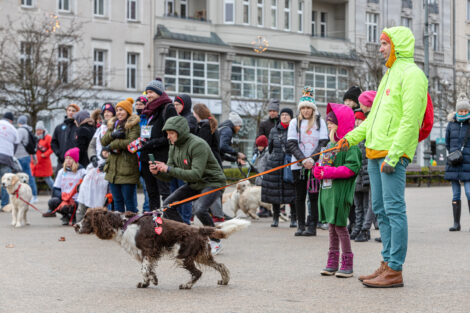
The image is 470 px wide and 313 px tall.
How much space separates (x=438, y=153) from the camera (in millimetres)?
48344

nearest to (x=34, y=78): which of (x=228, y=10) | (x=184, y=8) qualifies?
(x=184, y=8)

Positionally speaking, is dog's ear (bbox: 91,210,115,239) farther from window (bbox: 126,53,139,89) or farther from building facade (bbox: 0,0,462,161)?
window (bbox: 126,53,139,89)

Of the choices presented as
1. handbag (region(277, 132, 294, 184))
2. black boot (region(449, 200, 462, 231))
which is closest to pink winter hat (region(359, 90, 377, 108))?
handbag (region(277, 132, 294, 184))

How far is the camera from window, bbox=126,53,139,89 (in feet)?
142

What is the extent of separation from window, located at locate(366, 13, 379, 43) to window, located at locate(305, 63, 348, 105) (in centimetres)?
403

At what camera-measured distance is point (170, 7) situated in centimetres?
4525

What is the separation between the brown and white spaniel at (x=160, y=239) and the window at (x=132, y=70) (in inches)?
1429

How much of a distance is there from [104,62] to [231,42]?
319 inches

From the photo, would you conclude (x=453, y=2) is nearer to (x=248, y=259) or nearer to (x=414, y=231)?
(x=414, y=231)

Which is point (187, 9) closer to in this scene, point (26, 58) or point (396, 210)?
point (26, 58)

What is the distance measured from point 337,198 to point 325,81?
45.8 meters

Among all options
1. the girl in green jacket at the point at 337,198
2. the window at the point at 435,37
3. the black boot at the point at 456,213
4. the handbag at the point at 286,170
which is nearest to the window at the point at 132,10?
the window at the point at 435,37

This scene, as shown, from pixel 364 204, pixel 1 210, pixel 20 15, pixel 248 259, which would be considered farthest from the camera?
pixel 20 15

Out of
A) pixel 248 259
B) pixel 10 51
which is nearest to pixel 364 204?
pixel 248 259
